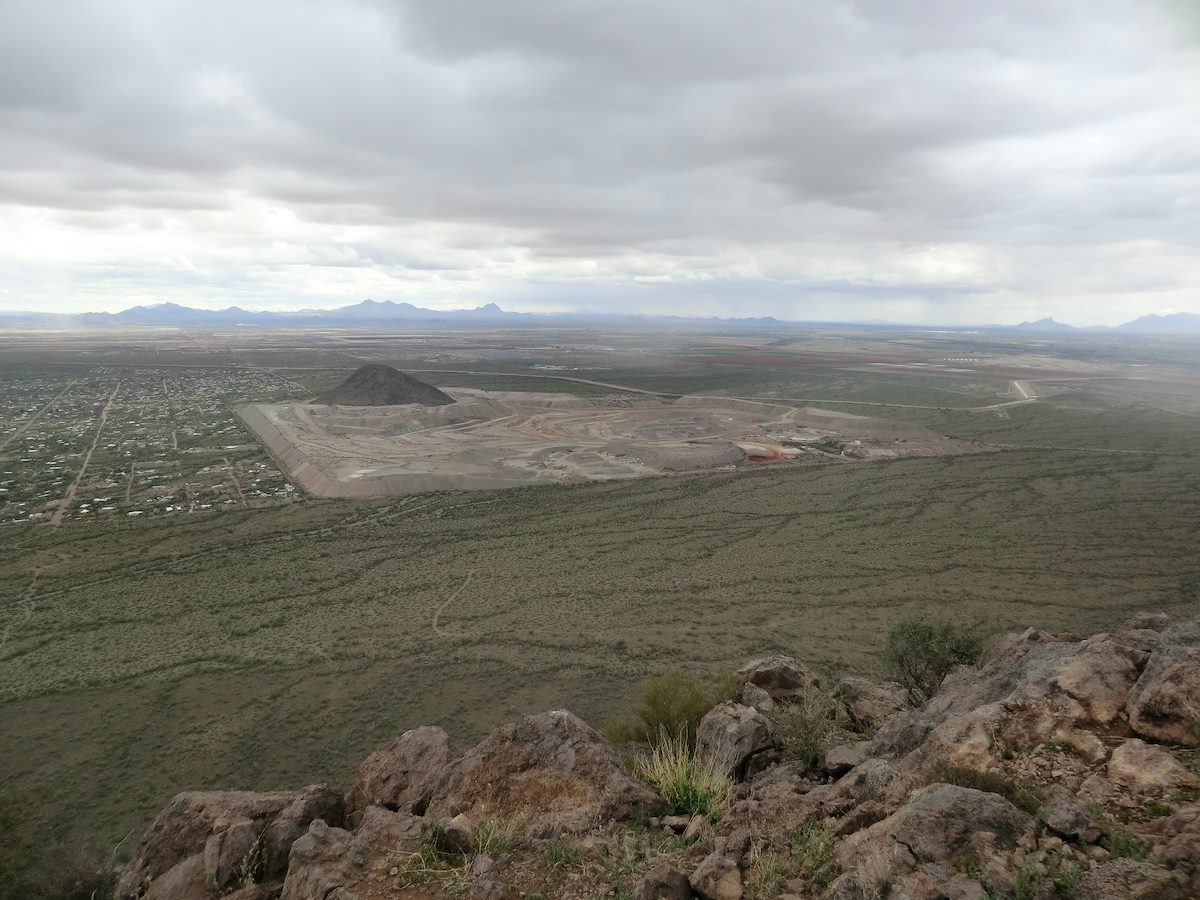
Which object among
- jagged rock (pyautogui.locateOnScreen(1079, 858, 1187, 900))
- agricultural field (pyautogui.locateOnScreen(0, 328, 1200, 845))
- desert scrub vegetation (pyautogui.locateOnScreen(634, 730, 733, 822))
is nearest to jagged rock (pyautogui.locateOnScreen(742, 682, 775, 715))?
desert scrub vegetation (pyautogui.locateOnScreen(634, 730, 733, 822))

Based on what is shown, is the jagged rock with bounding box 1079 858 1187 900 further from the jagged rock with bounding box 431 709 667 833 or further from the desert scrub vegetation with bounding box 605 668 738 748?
the desert scrub vegetation with bounding box 605 668 738 748

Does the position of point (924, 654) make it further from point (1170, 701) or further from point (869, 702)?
point (1170, 701)

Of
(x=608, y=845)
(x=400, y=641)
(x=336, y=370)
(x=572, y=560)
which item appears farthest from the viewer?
(x=336, y=370)

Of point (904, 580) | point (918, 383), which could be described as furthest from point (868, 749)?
point (918, 383)

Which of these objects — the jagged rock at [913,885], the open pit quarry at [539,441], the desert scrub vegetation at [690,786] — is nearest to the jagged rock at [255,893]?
the desert scrub vegetation at [690,786]

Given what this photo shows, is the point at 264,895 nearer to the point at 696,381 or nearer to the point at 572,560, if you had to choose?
the point at 572,560

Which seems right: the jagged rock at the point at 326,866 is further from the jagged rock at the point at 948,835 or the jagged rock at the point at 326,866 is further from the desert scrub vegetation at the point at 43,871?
the jagged rock at the point at 948,835

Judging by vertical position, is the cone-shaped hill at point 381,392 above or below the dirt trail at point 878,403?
above
